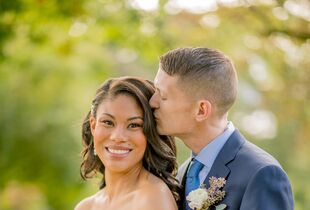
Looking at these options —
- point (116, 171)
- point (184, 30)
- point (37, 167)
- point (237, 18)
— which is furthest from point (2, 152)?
point (116, 171)

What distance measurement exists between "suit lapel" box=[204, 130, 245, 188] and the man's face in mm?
250

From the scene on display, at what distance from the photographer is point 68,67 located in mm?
17844

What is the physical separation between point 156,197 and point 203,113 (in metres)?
0.59

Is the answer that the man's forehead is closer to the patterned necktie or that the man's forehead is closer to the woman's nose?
the woman's nose

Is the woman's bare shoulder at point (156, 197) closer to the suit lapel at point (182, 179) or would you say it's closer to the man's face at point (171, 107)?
the suit lapel at point (182, 179)

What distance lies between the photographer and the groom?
15.3 feet

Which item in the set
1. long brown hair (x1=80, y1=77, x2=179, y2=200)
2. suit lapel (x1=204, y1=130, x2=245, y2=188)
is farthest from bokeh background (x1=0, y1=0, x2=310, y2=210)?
suit lapel (x1=204, y1=130, x2=245, y2=188)

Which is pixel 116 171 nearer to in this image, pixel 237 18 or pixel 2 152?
pixel 237 18

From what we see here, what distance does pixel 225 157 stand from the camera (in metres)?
4.71

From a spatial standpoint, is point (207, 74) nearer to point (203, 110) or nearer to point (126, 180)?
point (203, 110)

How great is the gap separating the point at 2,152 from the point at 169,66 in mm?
13958

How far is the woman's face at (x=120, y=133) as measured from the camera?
4793mm

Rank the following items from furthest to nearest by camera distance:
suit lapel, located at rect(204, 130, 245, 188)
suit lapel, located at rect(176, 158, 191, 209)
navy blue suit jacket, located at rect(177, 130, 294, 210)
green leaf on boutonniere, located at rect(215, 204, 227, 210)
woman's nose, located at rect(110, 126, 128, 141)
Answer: suit lapel, located at rect(176, 158, 191, 209) < woman's nose, located at rect(110, 126, 128, 141) < suit lapel, located at rect(204, 130, 245, 188) < green leaf on boutonniere, located at rect(215, 204, 227, 210) < navy blue suit jacket, located at rect(177, 130, 294, 210)

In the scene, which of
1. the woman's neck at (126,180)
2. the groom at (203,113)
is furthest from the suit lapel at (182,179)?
the woman's neck at (126,180)
